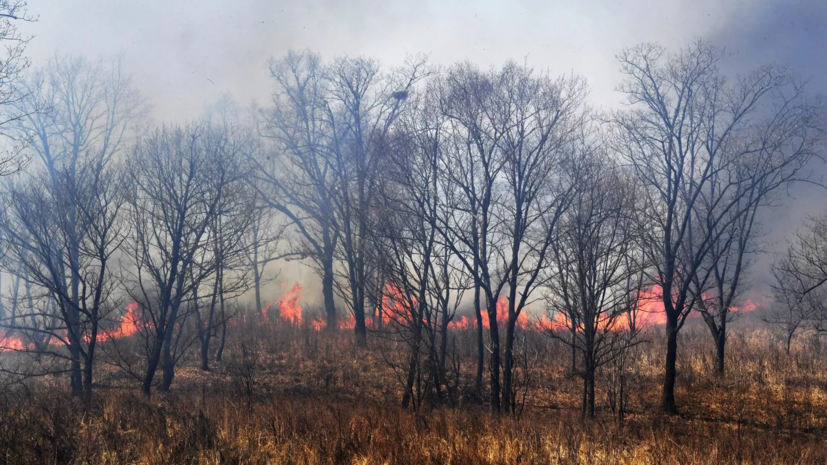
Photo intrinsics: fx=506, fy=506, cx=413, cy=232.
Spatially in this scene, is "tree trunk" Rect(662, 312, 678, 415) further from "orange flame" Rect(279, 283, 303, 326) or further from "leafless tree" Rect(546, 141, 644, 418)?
"orange flame" Rect(279, 283, 303, 326)

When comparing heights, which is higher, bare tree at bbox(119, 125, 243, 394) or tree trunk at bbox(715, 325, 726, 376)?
bare tree at bbox(119, 125, 243, 394)

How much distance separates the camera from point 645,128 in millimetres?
12656

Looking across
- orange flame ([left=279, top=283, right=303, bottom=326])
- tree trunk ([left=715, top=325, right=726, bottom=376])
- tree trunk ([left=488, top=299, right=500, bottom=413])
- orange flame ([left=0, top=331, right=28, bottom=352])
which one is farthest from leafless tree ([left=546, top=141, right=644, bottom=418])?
orange flame ([left=279, top=283, right=303, bottom=326])

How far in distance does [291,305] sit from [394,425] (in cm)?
2394

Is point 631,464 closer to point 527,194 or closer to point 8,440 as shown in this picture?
point 527,194

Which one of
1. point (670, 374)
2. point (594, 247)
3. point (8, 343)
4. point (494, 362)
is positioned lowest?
point (670, 374)

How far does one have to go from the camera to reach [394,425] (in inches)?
291

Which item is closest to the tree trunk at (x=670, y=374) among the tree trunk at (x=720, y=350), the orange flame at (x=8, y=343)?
the tree trunk at (x=720, y=350)

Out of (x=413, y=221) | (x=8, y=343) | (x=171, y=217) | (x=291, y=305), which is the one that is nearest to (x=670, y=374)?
(x=413, y=221)

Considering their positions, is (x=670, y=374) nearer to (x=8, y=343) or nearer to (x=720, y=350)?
(x=720, y=350)

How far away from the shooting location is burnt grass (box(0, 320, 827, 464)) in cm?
607

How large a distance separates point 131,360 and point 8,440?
11898mm

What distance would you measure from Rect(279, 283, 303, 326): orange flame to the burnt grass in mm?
10114

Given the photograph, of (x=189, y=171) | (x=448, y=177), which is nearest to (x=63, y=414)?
(x=189, y=171)
